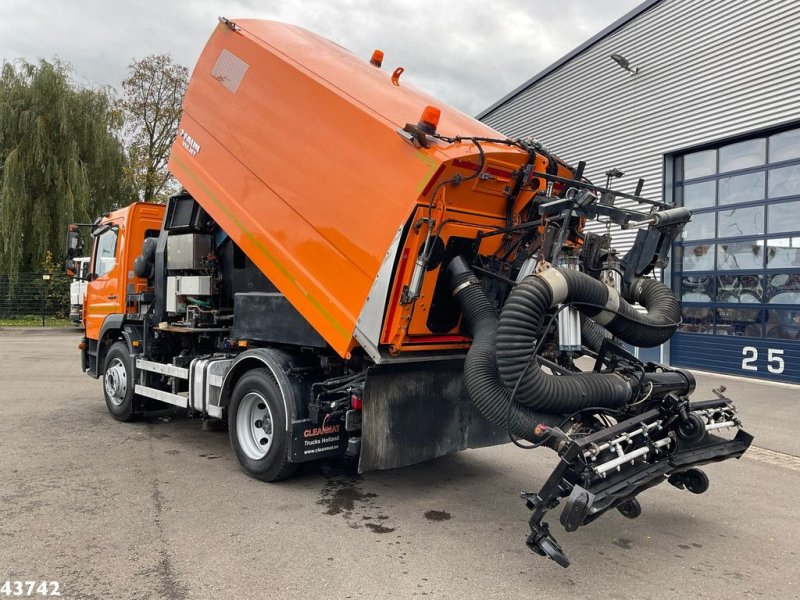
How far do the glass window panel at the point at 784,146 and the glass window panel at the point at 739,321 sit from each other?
3016 millimetres

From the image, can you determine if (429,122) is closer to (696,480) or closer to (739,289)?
(696,480)

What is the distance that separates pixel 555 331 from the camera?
455 centimetres

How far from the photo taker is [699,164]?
14336 millimetres

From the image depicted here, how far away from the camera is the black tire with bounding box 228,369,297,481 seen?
508 centimetres

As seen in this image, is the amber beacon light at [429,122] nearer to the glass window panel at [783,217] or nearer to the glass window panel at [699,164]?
the glass window panel at [783,217]

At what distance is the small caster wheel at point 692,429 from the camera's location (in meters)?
4.17

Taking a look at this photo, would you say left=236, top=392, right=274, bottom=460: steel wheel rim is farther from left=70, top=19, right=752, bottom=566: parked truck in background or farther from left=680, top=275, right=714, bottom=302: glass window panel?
left=680, top=275, right=714, bottom=302: glass window panel

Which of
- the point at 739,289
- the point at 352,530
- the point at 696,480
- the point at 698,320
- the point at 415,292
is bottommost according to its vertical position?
the point at 352,530

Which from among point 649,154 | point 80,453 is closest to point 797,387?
point 649,154

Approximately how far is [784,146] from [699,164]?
2.01 m

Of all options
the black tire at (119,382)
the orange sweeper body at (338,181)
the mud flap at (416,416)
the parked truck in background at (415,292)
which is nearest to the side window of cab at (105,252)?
the black tire at (119,382)

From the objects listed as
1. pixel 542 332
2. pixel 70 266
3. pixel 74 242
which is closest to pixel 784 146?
pixel 542 332

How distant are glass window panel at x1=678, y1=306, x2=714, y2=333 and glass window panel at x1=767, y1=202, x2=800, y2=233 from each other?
2.17 m

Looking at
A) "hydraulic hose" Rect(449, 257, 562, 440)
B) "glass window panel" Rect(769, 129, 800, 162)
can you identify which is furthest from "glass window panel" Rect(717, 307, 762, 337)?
"hydraulic hose" Rect(449, 257, 562, 440)
